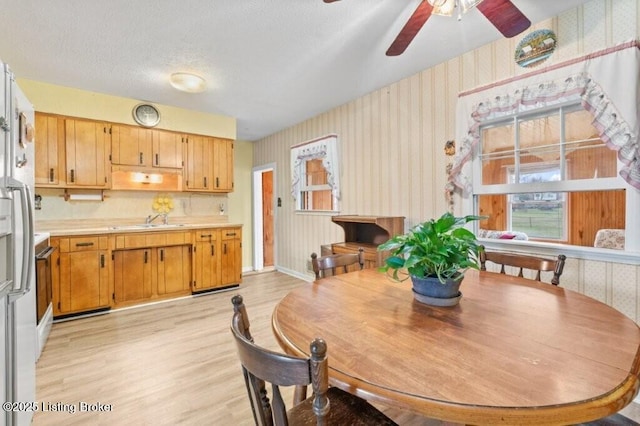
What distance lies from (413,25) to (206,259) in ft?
11.5

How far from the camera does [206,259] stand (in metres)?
3.91

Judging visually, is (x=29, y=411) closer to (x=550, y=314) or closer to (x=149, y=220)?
(x=550, y=314)

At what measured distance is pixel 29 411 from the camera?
149cm

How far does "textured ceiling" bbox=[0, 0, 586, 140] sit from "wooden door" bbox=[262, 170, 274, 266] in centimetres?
272

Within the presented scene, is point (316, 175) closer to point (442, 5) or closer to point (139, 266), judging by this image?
point (139, 266)

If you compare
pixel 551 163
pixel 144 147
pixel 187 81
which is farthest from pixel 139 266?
pixel 551 163

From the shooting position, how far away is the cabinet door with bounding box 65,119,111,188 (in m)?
3.32

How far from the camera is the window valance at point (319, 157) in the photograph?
4.02 meters

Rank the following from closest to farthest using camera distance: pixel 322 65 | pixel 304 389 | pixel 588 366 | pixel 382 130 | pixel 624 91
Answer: pixel 588 366
pixel 304 389
pixel 624 91
pixel 322 65
pixel 382 130

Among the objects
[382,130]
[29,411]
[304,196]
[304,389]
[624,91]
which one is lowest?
[29,411]

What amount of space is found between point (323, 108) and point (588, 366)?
3.83m

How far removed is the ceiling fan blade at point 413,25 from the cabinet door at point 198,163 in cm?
317

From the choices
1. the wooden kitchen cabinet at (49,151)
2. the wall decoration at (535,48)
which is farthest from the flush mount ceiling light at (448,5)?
the wooden kitchen cabinet at (49,151)

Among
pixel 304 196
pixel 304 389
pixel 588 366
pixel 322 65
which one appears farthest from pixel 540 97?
pixel 304 196
